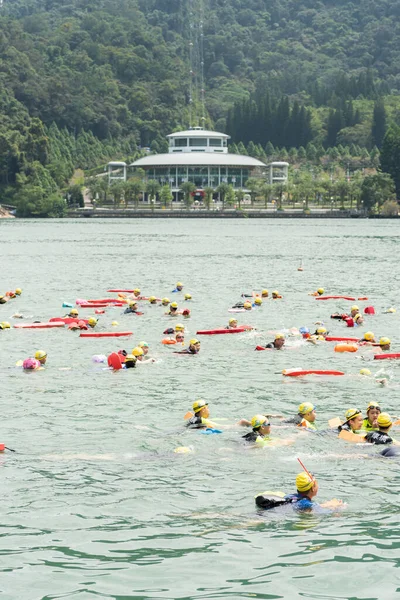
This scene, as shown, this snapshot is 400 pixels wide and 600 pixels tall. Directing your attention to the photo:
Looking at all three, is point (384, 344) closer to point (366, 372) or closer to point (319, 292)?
point (366, 372)

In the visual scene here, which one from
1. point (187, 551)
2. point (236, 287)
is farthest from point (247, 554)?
point (236, 287)

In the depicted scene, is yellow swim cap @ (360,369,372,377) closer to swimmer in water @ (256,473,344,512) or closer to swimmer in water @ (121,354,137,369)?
swimmer in water @ (121,354,137,369)

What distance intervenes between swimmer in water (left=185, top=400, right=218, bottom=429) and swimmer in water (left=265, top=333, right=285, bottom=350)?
11847 mm

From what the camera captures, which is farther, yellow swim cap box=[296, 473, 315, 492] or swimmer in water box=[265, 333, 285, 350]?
swimmer in water box=[265, 333, 285, 350]

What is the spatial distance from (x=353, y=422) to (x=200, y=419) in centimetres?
361

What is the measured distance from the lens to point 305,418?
24.6 metres

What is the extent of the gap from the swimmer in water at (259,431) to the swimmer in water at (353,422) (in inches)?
73.3

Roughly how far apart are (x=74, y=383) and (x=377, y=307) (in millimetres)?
24361

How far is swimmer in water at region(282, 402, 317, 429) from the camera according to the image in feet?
79.8

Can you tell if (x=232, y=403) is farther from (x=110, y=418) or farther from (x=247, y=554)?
(x=247, y=554)

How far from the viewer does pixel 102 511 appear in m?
18.8

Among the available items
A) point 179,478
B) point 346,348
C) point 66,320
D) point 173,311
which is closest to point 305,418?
point 179,478

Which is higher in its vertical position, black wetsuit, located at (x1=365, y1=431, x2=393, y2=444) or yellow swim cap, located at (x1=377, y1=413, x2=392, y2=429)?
yellow swim cap, located at (x1=377, y1=413, x2=392, y2=429)

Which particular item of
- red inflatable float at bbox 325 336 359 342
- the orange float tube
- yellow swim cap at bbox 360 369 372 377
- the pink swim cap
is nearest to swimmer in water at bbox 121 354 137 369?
the pink swim cap
